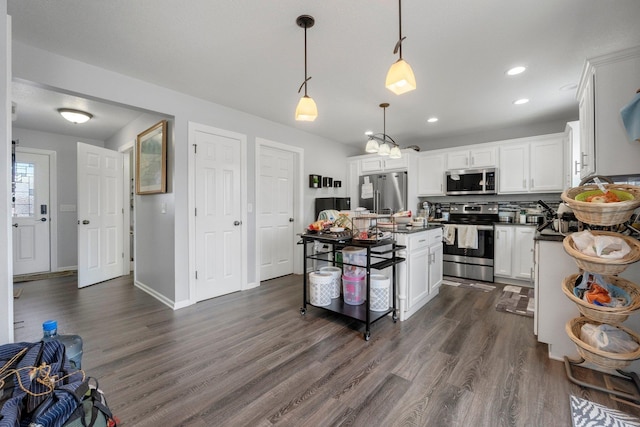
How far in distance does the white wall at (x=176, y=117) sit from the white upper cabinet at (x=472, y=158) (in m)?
2.41

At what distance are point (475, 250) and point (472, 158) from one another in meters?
1.51

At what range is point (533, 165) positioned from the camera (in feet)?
13.3

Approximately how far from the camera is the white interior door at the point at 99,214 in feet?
12.8

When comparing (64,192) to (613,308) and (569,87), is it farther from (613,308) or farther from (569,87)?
(569,87)

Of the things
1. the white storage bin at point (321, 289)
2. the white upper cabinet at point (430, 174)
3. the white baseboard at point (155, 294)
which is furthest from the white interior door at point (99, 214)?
the white upper cabinet at point (430, 174)

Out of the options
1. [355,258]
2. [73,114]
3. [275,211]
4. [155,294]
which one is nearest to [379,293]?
[355,258]

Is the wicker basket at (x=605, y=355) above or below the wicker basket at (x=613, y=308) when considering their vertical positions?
below

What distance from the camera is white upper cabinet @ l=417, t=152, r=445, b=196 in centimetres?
483

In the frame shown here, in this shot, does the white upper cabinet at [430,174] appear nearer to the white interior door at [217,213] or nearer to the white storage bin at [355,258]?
the white storage bin at [355,258]

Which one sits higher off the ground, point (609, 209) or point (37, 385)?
point (609, 209)

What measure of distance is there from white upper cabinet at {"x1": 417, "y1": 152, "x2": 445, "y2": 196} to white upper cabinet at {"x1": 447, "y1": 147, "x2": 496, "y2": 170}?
152 mm

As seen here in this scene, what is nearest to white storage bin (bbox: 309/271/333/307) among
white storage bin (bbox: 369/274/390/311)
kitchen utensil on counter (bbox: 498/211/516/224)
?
white storage bin (bbox: 369/274/390/311)

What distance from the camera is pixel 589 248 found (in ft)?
5.20

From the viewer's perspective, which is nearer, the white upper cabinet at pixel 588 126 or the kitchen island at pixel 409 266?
the white upper cabinet at pixel 588 126
